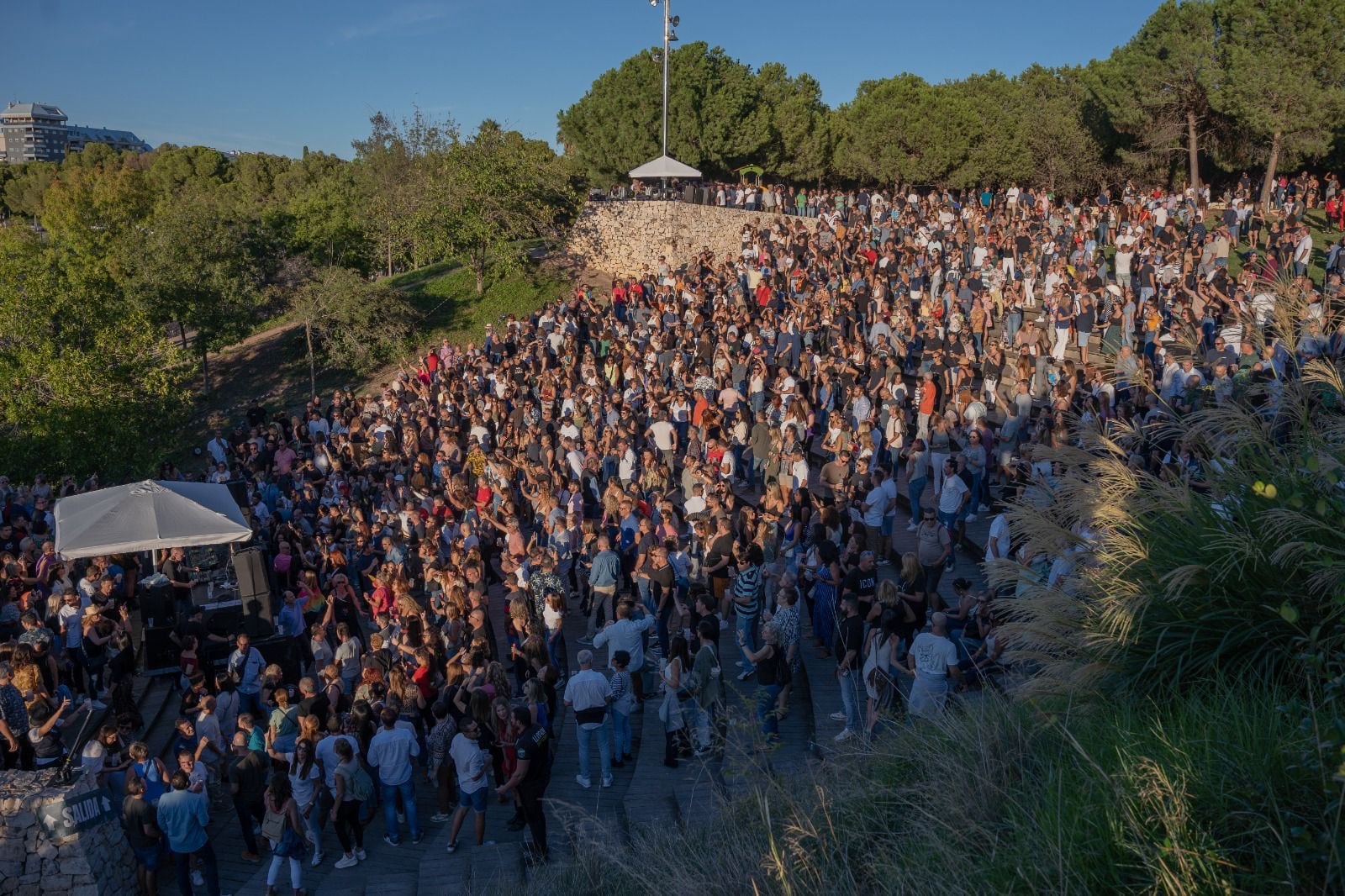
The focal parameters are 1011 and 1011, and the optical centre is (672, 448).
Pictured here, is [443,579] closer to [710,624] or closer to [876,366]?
[710,624]

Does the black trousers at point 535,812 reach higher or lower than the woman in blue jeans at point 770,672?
lower

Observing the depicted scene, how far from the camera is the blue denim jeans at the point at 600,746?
8733mm

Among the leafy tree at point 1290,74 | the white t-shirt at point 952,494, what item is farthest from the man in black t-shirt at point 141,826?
the leafy tree at point 1290,74

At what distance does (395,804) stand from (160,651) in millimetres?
4588

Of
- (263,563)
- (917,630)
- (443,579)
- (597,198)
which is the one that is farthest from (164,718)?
(597,198)

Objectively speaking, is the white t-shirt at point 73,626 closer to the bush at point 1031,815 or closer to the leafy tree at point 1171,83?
the bush at point 1031,815

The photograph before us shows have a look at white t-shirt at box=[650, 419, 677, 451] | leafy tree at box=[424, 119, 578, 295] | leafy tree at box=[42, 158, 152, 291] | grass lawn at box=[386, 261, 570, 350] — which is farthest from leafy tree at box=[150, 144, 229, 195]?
white t-shirt at box=[650, 419, 677, 451]

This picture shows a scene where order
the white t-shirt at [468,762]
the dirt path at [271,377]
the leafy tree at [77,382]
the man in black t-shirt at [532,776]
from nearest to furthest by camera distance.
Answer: the man in black t-shirt at [532,776] < the white t-shirt at [468,762] < the leafy tree at [77,382] < the dirt path at [271,377]

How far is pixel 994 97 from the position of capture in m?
46.5

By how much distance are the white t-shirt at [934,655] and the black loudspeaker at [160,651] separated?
827 cm

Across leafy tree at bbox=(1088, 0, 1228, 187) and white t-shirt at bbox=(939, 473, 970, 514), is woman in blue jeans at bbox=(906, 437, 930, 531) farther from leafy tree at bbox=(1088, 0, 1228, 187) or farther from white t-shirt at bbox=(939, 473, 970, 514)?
leafy tree at bbox=(1088, 0, 1228, 187)

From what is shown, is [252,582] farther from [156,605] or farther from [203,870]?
[203,870]

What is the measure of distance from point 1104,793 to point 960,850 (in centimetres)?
82

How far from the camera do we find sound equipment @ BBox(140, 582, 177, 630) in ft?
37.5
